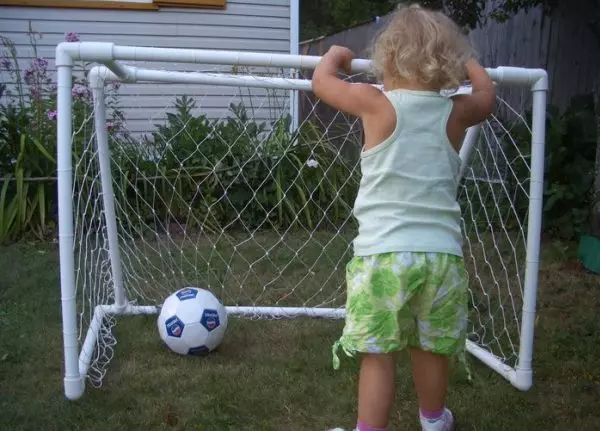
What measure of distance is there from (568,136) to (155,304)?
3.24 m

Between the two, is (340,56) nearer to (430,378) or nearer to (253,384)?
(430,378)

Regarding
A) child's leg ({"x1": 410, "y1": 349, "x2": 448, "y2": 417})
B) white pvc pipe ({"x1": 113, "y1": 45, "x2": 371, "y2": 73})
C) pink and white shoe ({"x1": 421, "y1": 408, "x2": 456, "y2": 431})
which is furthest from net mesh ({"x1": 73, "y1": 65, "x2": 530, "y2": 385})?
white pvc pipe ({"x1": 113, "y1": 45, "x2": 371, "y2": 73})

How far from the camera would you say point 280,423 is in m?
2.45

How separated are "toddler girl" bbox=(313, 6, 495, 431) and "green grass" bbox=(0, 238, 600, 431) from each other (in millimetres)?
599

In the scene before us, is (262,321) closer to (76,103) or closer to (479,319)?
(479,319)

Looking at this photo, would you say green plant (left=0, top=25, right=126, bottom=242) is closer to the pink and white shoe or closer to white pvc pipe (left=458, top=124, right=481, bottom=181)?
white pvc pipe (left=458, top=124, right=481, bottom=181)

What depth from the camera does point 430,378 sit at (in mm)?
2123

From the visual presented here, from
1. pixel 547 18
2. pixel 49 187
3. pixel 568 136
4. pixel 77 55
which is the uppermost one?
pixel 547 18

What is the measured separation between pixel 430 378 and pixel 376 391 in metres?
0.21

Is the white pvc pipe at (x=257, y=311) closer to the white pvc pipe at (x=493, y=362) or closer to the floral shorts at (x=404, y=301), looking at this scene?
the white pvc pipe at (x=493, y=362)

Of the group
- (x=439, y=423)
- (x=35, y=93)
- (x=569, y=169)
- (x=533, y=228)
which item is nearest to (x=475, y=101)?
(x=533, y=228)

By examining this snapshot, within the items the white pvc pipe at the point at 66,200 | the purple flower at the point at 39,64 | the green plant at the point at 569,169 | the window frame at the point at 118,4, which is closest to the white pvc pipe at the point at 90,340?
the white pvc pipe at the point at 66,200

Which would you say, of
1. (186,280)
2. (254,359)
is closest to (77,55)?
(254,359)

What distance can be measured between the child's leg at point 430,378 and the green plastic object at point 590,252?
2.48m
